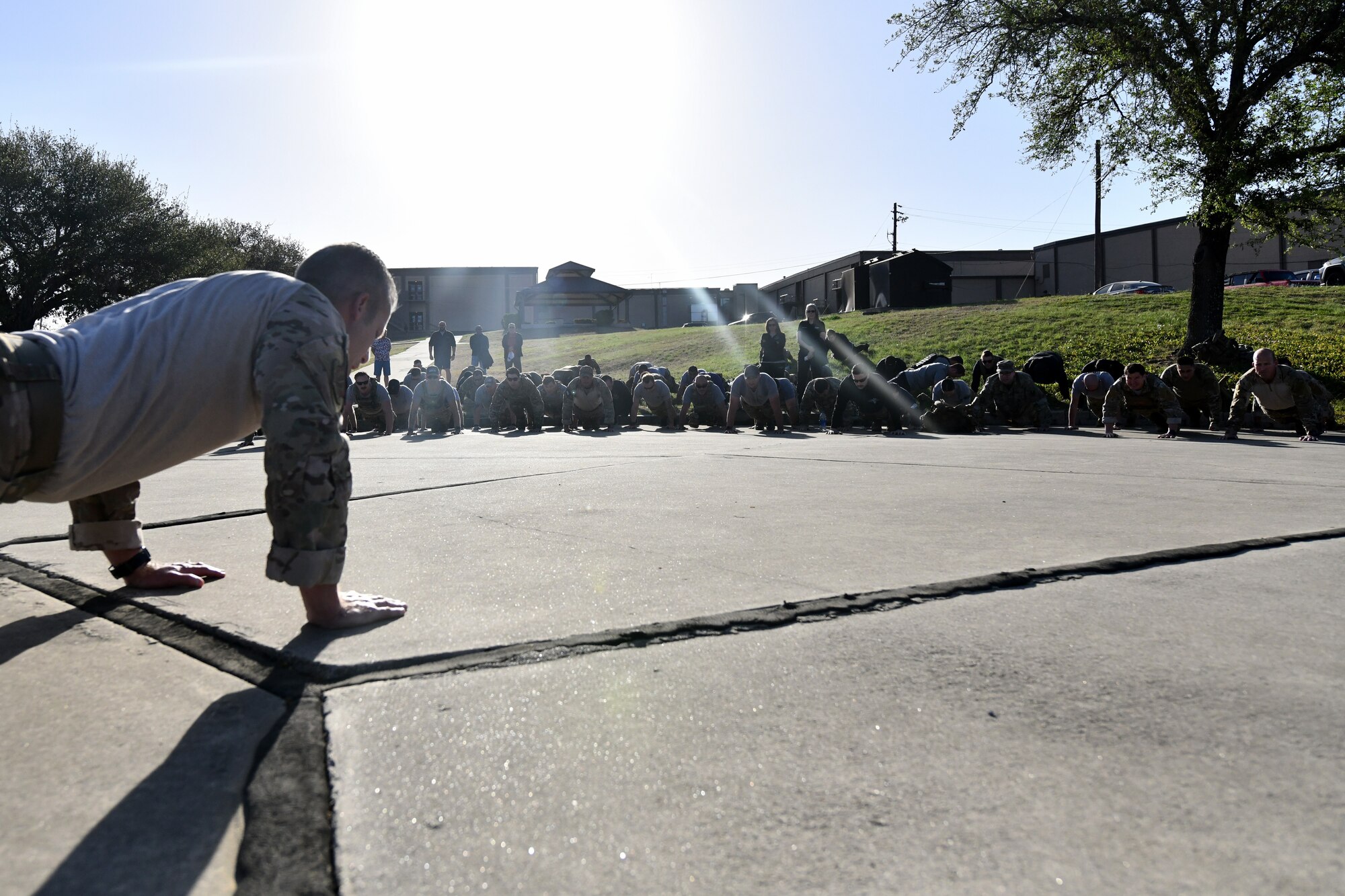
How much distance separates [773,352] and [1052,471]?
1089 cm

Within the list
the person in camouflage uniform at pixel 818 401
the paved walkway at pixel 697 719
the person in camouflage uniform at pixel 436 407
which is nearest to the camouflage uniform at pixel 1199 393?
the person in camouflage uniform at pixel 818 401

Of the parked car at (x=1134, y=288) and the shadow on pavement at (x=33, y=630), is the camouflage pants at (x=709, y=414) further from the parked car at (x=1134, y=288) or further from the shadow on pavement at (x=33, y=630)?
the parked car at (x=1134, y=288)

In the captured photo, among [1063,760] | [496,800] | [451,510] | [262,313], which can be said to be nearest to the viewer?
[496,800]

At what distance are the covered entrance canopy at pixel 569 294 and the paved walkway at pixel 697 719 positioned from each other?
163 ft

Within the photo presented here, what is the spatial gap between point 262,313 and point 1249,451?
8775mm

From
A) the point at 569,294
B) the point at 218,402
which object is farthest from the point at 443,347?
the point at 569,294

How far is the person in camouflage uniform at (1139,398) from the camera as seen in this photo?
37.7 feet

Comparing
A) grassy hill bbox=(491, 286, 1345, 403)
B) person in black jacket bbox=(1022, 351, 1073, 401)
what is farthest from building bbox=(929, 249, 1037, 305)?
person in black jacket bbox=(1022, 351, 1073, 401)

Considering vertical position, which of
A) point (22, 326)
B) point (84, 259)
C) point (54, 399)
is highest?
point (84, 259)

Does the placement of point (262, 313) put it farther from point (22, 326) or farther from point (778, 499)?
point (22, 326)

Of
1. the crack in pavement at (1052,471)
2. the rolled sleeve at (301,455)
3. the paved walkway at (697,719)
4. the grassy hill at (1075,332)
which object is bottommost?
the crack in pavement at (1052,471)

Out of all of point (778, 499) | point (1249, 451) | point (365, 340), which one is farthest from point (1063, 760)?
point (1249, 451)

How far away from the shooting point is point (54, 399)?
208cm

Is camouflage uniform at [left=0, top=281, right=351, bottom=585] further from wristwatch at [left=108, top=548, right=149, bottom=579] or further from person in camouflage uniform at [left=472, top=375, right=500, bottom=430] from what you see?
person in camouflage uniform at [left=472, top=375, right=500, bottom=430]
